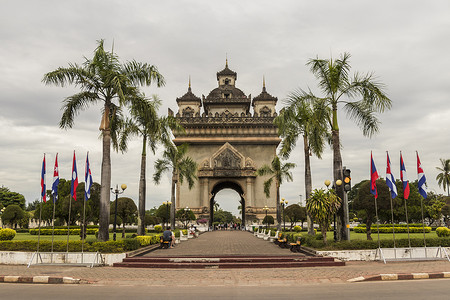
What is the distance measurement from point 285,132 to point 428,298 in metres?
16.6

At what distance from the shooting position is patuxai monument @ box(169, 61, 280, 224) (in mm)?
52219

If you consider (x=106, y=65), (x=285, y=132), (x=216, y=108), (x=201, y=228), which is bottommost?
(x=201, y=228)

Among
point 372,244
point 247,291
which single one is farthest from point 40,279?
point 372,244

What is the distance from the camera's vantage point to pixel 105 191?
15.6 meters

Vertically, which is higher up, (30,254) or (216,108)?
(216,108)

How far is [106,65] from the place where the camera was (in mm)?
16328

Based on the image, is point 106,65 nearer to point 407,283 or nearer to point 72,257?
point 72,257

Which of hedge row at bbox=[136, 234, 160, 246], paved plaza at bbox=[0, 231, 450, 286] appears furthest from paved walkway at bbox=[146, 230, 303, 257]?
paved plaza at bbox=[0, 231, 450, 286]

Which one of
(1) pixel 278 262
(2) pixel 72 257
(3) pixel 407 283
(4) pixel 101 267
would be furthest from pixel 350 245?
(2) pixel 72 257

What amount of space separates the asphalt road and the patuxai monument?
42171 mm

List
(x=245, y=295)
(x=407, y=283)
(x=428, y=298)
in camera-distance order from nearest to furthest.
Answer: (x=428, y=298)
(x=245, y=295)
(x=407, y=283)

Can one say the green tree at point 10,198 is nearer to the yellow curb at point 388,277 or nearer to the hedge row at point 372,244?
the hedge row at point 372,244

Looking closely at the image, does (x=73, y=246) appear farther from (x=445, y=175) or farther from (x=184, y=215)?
(x=445, y=175)

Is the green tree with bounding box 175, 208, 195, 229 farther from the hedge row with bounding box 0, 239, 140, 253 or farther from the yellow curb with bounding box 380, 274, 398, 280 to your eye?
the yellow curb with bounding box 380, 274, 398, 280
